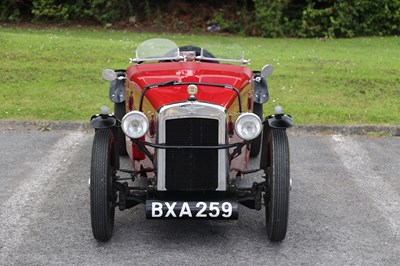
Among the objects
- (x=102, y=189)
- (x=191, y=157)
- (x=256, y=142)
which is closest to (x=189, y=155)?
(x=191, y=157)

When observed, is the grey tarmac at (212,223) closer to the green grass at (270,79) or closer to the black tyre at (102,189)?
the black tyre at (102,189)

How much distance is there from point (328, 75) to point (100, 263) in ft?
24.8

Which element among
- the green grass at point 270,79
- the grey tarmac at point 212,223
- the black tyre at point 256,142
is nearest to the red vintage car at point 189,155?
the grey tarmac at point 212,223

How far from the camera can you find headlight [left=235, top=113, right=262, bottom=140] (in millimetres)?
5457

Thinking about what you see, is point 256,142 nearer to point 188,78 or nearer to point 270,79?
point 188,78

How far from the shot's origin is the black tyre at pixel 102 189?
5395 mm

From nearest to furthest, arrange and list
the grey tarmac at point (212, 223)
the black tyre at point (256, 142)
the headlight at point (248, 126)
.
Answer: the grey tarmac at point (212, 223) < the headlight at point (248, 126) < the black tyre at point (256, 142)

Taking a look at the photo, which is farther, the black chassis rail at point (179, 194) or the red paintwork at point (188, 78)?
the red paintwork at point (188, 78)

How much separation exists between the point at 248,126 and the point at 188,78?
2.65 feet

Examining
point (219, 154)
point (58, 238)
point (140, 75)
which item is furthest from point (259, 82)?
point (58, 238)

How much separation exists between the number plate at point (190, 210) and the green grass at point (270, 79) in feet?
8.72

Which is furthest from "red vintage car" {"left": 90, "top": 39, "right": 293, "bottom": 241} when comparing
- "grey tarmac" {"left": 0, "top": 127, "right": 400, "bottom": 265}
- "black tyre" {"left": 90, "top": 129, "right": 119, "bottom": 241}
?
"grey tarmac" {"left": 0, "top": 127, "right": 400, "bottom": 265}

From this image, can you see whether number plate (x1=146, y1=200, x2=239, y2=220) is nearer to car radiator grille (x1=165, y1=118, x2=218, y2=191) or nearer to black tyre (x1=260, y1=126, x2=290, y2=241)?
car radiator grille (x1=165, y1=118, x2=218, y2=191)

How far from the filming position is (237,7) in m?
21.1
